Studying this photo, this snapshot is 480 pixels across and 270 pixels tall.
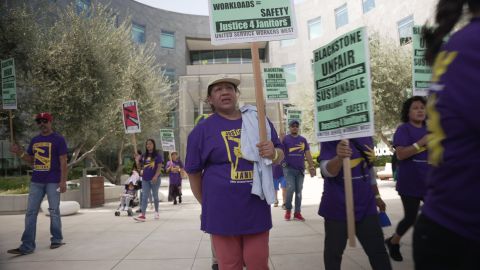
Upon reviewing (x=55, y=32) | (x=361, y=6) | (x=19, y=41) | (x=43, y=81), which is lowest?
(x=43, y=81)

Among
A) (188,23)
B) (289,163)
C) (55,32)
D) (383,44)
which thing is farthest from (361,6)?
(289,163)

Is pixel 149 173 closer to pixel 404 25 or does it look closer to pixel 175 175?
pixel 175 175

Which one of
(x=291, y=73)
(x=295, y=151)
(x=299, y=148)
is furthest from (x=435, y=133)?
(x=291, y=73)

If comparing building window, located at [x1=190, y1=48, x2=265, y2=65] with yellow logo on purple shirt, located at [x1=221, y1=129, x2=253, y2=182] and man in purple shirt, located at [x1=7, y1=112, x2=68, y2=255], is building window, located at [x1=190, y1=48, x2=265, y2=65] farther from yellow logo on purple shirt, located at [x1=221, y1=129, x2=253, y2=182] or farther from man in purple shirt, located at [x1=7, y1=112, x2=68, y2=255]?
yellow logo on purple shirt, located at [x1=221, y1=129, x2=253, y2=182]

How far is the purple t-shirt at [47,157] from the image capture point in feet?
21.1

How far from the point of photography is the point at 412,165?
179 inches

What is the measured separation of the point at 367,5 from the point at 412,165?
33.4 m

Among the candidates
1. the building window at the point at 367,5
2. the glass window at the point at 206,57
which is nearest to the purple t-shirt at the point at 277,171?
the building window at the point at 367,5

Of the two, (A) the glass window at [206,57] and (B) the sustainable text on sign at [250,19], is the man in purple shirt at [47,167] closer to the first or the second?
(B) the sustainable text on sign at [250,19]

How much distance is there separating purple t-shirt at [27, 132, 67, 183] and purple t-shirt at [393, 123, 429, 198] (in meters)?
4.96

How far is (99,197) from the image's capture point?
13766mm

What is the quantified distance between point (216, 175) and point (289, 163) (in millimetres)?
5849

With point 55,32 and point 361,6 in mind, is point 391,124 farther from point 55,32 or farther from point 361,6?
point 361,6

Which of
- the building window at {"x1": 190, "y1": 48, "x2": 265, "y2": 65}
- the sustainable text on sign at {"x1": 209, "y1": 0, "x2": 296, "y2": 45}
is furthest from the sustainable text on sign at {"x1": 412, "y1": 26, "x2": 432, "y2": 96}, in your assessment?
the building window at {"x1": 190, "y1": 48, "x2": 265, "y2": 65}
